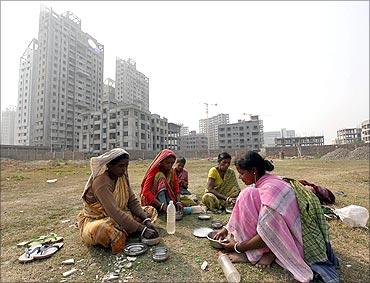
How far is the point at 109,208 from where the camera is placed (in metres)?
3.30

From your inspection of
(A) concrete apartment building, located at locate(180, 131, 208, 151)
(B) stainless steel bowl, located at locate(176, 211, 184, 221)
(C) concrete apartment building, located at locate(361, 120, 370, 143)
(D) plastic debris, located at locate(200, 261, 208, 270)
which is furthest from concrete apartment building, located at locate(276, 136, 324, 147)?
(D) plastic debris, located at locate(200, 261, 208, 270)

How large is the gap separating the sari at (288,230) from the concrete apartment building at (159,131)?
65.5m

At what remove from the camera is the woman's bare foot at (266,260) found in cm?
276

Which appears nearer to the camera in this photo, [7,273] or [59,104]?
[7,273]

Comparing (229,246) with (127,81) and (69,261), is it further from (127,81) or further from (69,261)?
(127,81)

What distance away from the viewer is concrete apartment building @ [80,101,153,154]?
2356 inches

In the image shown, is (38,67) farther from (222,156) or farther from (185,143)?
(222,156)

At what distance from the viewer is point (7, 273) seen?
3205mm

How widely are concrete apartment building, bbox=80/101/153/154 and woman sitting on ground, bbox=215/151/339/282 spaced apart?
5712cm

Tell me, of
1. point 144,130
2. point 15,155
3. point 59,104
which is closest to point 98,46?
point 59,104

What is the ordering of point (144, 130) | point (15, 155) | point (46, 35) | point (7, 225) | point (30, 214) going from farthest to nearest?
point (46, 35) → point (144, 130) → point (15, 155) → point (30, 214) → point (7, 225)

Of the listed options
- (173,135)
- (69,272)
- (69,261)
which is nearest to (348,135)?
(173,135)

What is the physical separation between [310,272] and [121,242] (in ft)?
7.39

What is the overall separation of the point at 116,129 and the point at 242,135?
43.0 metres
